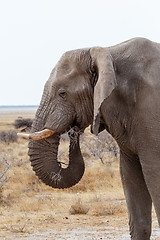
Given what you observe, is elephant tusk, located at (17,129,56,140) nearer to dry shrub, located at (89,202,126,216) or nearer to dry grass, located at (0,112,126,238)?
dry grass, located at (0,112,126,238)

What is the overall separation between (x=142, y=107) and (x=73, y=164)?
98 cm

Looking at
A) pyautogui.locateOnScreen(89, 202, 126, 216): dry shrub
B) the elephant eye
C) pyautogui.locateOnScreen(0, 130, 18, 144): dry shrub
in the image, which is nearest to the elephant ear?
the elephant eye

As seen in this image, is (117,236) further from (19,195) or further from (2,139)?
(2,139)

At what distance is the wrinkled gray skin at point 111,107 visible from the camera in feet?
13.7

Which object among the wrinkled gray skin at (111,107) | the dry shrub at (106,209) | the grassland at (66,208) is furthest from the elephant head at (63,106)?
the dry shrub at (106,209)

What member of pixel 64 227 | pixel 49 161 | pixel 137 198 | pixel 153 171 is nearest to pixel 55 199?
pixel 64 227

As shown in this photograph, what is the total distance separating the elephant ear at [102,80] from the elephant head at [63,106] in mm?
29

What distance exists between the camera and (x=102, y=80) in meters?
4.07

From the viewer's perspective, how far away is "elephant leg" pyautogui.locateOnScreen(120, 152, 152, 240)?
4809 mm

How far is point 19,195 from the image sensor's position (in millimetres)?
11555

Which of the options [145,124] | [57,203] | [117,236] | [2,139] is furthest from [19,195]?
[2,139]

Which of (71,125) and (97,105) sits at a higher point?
(97,105)

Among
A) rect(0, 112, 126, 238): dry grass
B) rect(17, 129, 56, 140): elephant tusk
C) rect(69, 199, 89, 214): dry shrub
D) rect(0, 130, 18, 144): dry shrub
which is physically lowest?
rect(0, 130, 18, 144): dry shrub

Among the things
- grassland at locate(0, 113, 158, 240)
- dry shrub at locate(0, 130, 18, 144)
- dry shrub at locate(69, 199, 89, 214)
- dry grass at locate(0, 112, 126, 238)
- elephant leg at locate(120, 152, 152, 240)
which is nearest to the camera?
elephant leg at locate(120, 152, 152, 240)
